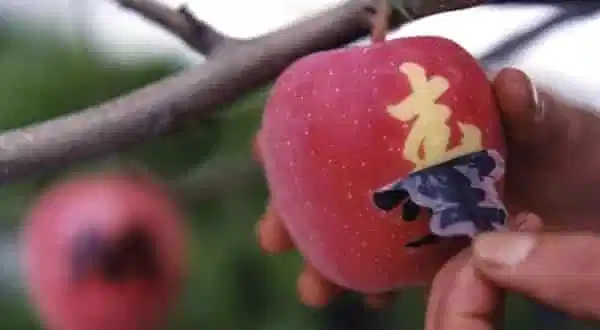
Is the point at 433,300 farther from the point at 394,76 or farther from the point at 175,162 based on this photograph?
the point at 175,162

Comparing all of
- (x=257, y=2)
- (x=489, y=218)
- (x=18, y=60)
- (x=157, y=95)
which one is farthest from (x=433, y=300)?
(x=257, y=2)

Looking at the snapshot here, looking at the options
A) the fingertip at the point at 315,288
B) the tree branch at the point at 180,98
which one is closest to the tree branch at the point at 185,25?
the tree branch at the point at 180,98

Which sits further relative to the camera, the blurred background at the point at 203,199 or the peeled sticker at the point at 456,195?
the blurred background at the point at 203,199

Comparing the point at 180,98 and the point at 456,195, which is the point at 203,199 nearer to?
the point at 180,98

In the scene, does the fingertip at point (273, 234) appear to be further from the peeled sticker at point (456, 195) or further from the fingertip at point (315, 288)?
the peeled sticker at point (456, 195)

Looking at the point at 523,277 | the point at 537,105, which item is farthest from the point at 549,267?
the point at 537,105
